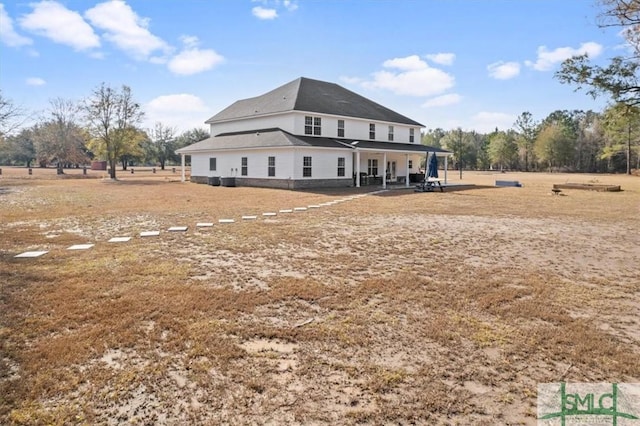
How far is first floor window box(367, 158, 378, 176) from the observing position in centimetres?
2997

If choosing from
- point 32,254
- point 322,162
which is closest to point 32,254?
point 32,254

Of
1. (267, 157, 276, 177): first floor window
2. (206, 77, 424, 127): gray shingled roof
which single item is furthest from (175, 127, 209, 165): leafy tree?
(267, 157, 276, 177): first floor window

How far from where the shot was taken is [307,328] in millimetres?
3971

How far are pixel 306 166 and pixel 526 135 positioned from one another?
65356 millimetres

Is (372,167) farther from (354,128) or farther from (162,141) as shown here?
(162,141)

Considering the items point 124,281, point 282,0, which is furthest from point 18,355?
point 282,0

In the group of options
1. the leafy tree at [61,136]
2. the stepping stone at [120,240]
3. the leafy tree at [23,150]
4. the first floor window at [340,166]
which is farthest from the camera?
the leafy tree at [23,150]

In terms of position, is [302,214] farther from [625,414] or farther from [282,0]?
[625,414]

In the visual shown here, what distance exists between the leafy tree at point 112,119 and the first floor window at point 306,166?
2179 cm

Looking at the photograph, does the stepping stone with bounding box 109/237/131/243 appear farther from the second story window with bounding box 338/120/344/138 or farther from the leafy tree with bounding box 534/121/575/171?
the leafy tree with bounding box 534/121/575/171

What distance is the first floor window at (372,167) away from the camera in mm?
29969

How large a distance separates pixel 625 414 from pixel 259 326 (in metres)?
3.07

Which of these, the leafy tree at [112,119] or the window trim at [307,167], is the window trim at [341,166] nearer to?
the window trim at [307,167]

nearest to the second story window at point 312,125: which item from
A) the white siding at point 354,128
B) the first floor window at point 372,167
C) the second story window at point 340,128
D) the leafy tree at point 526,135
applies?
the white siding at point 354,128
